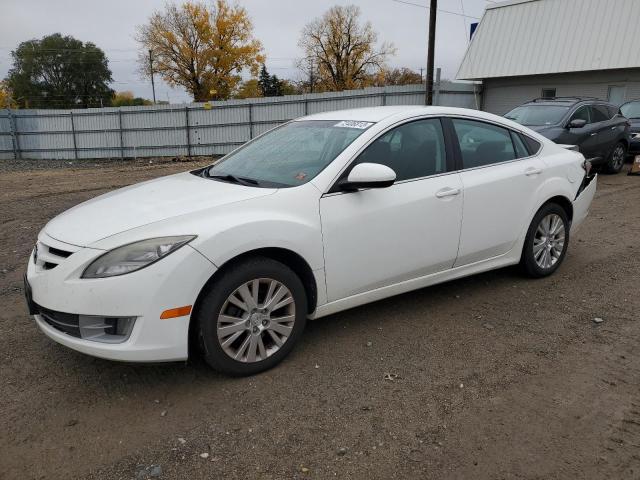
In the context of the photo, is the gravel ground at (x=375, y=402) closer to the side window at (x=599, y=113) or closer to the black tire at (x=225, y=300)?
the black tire at (x=225, y=300)

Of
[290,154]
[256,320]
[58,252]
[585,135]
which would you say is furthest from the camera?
[585,135]

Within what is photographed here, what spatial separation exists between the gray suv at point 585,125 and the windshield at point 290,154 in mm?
7733

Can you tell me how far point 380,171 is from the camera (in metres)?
3.39

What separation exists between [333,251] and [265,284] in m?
0.52

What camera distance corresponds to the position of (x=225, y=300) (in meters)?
3.03

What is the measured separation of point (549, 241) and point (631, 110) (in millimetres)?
11560

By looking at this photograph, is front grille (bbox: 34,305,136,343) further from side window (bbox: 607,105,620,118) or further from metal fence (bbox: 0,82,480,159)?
metal fence (bbox: 0,82,480,159)

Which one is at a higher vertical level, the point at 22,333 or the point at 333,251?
the point at 333,251

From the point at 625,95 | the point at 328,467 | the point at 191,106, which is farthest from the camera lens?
the point at 191,106

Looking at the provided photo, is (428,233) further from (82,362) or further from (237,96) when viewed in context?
(237,96)

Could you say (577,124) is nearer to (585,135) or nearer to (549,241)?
(585,135)

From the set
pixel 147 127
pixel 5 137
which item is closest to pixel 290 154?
pixel 147 127

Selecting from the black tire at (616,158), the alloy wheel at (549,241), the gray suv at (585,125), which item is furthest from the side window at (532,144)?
the black tire at (616,158)

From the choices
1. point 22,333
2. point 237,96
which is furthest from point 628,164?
point 237,96
